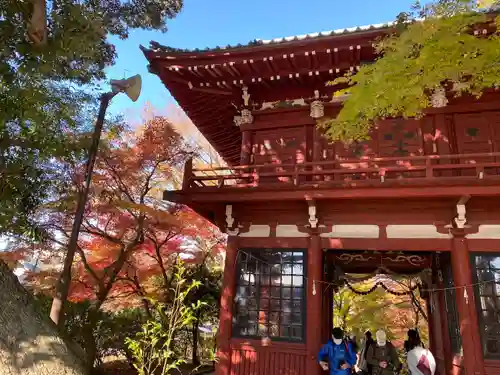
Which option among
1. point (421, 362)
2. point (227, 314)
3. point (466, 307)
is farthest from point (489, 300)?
point (227, 314)

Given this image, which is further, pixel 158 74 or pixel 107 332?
pixel 107 332

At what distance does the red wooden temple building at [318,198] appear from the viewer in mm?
6609

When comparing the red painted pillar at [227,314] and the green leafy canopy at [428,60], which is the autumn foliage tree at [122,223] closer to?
the red painted pillar at [227,314]

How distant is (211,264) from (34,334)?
43.4 ft

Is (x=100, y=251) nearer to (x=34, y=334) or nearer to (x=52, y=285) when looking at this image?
(x=52, y=285)

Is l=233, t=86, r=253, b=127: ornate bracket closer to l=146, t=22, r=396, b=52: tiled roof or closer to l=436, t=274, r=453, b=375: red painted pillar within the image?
l=146, t=22, r=396, b=52: tiled roof

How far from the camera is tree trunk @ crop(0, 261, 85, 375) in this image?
396 centimetres

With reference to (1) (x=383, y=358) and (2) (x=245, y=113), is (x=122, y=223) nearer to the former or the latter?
(2) (x=245, y=113)

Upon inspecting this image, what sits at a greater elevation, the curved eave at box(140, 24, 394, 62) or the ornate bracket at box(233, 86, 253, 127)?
A: the curved eave at box(140, 24, 394, 62)

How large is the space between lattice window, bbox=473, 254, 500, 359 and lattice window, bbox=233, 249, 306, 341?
10.4 feet

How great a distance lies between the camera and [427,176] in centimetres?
656

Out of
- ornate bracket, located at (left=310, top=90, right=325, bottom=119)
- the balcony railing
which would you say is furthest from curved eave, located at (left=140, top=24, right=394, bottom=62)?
the balcony railing

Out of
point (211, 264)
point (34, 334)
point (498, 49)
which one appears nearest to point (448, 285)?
point (498, 49)

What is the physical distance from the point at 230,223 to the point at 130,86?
3.48 metres
